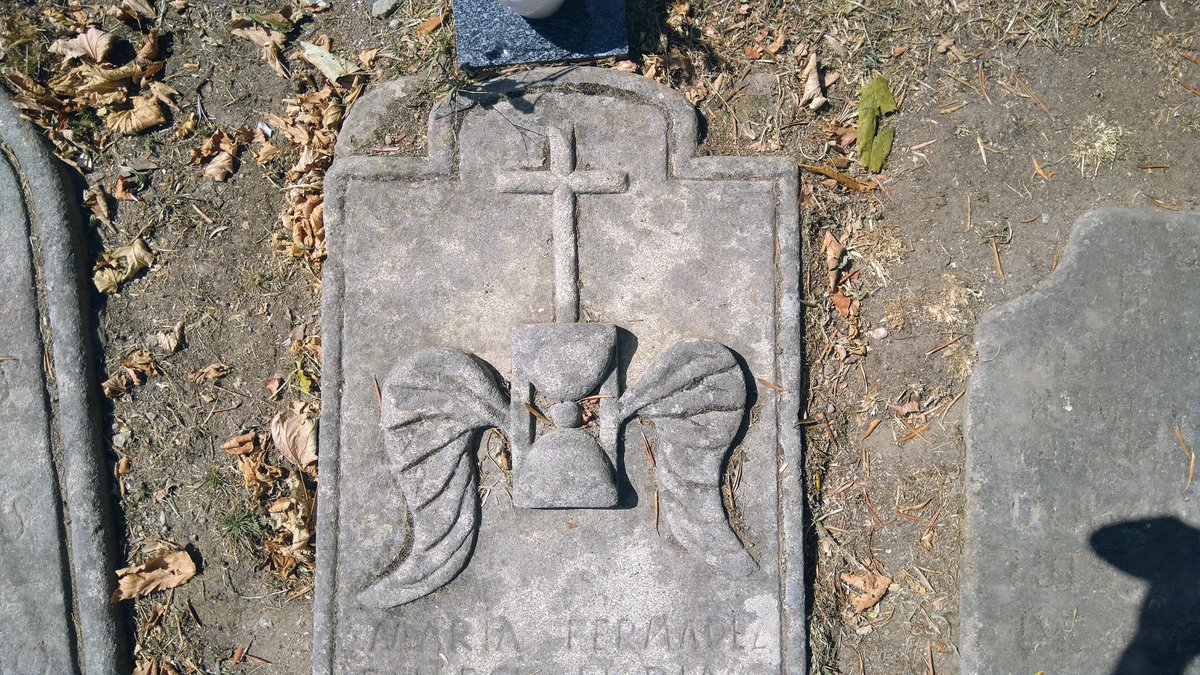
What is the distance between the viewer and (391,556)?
2.88m

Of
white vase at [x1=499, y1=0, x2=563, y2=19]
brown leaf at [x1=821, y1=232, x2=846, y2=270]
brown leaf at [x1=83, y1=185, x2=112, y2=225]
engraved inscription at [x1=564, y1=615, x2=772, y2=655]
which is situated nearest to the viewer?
white vase at [x1=499, y1=0, x2=563, y2=19]

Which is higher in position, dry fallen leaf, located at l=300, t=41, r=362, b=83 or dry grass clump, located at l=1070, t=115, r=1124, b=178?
dry fallen leaf, located at l=300, t=41, r=362, b=83

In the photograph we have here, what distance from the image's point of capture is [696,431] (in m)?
2.81

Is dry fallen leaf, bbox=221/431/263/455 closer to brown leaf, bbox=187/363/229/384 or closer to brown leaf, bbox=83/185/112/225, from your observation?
brown leaf, bbox=187/363/229/384

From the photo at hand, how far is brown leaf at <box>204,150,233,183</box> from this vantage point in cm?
304

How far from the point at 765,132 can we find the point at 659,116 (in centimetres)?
41

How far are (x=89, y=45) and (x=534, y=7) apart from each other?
1705mm

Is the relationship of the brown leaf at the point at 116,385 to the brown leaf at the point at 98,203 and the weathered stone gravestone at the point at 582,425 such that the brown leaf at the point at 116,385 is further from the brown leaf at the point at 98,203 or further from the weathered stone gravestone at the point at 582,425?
the weathered stone gravestone at the point at 582,425

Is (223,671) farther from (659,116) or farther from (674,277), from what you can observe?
(659,116)

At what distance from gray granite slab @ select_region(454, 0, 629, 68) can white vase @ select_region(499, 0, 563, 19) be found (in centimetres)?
5

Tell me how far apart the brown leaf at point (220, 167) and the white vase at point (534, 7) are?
1187 millimetres

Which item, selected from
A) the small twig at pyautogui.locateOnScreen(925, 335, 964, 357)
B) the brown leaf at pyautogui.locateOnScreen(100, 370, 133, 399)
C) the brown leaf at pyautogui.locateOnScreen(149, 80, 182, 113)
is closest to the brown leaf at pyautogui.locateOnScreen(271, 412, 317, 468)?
the brown leaf at pyautogui.locateOnScreen(100, 370, 133, 399)

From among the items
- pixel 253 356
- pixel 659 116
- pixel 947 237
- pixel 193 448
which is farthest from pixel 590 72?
pixel 193 448

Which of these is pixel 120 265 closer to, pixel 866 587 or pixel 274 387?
pixel 274 387
